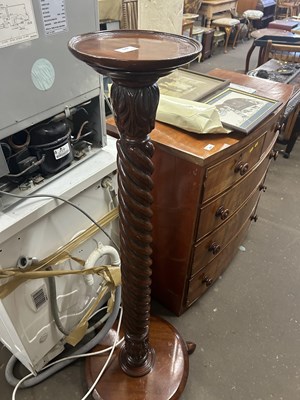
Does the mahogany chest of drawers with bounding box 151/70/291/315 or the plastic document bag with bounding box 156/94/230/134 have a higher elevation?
the plastic document bag with bounding box 156/94/230/134

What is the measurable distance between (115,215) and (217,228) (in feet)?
1.25

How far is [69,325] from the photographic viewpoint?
119cm

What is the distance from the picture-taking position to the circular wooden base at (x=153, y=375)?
1057 millimetres

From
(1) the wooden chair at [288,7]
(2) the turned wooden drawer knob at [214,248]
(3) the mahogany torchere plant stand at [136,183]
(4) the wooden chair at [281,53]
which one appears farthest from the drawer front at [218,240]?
(1) the wooden chair at [288,7]

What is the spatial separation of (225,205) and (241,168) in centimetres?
14

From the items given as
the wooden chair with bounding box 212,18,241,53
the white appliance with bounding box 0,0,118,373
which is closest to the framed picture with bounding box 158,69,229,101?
the white appliance with bounding box 0,0,118,373

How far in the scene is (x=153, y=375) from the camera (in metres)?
1.11

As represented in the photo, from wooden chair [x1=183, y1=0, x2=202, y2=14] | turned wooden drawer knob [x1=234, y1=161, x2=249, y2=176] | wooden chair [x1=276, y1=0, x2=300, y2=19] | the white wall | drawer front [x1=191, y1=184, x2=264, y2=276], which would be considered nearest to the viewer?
turned wooden drawer knob [x1=234, y1=161, x2=249, y2=176]

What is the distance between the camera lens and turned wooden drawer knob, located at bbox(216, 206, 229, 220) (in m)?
1.10

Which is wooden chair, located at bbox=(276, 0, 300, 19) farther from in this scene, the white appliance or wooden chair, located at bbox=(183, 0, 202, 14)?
the white appliance

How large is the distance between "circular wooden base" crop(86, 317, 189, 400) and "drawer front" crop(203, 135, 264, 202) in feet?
1.96

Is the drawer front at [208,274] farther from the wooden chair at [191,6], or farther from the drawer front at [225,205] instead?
the wooden chair at [191,6]

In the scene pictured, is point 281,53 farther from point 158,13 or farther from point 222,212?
point 222,212

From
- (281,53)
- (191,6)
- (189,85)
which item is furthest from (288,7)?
(189,85)
